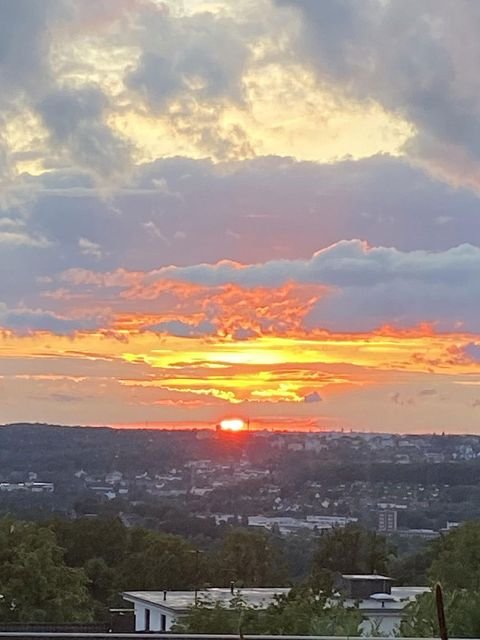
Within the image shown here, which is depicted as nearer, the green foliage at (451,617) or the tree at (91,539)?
the green foliage at (451,617)

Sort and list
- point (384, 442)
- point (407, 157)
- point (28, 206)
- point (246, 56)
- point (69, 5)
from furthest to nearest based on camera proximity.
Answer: point (28, 206)
point (407, 157)
point (384, 442)
point (246, 56)
point (69, 5)

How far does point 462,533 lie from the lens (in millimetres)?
5723

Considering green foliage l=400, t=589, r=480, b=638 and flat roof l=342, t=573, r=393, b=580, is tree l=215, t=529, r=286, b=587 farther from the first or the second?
green foliage l=400, t=589, r=480, b=638

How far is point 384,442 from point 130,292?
3.10 metres

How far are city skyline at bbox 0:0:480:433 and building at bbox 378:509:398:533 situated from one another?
956 mm

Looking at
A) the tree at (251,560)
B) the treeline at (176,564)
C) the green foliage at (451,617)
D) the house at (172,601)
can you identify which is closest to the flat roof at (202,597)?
the house at (172,601)

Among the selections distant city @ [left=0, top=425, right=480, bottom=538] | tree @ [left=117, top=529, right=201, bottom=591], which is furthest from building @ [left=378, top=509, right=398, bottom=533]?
tree @ [left=117, top=529, right=201, bottom=591]

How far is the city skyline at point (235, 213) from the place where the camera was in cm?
583

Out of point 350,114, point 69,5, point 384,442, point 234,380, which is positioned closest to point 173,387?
point 234,380

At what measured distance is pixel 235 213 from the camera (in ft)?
24.4

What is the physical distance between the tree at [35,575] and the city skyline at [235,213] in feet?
2.92

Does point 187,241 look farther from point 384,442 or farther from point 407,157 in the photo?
point 384,442

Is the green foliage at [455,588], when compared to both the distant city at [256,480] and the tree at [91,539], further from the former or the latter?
the tree at [91,539]

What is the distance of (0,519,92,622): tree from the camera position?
20.1 ft
